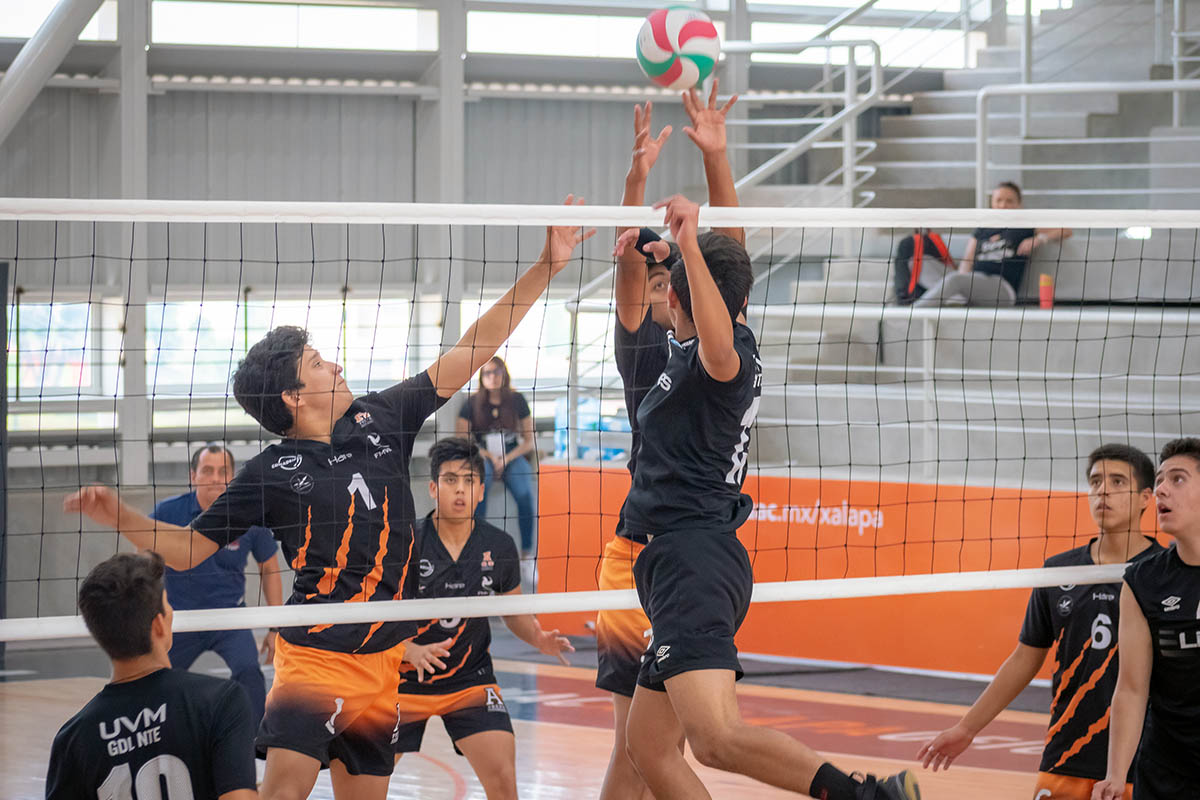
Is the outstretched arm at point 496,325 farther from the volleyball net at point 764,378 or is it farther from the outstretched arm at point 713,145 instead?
the outstretched arm at point 713,145

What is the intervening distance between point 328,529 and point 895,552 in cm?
454

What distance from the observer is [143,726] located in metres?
2.82

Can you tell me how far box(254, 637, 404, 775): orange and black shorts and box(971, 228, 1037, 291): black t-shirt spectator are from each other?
5.77 metres

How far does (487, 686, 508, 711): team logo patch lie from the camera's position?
457cm

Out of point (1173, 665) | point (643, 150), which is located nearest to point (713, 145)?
point (643, 150)

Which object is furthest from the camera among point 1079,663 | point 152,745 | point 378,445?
point 1079,663

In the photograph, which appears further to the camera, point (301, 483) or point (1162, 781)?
point (301, 483)

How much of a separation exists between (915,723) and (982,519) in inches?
48.0

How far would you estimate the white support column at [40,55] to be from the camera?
757cm

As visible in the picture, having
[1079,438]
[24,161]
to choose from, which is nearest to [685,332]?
[1079,438]

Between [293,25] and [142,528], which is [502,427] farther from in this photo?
[142,528]

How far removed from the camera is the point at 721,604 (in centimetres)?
353

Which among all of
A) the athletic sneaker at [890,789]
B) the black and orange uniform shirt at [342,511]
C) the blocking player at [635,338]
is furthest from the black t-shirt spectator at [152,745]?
the blocking player at [635,338]

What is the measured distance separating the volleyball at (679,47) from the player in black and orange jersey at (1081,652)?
1.88m
